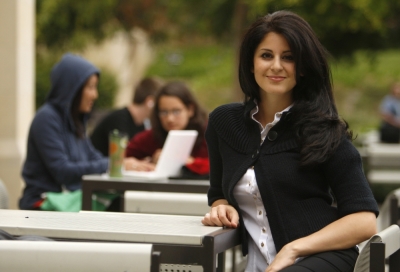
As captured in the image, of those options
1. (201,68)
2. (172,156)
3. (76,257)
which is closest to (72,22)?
(172,156)

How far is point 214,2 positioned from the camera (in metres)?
15.2

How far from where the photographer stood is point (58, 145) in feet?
18.3

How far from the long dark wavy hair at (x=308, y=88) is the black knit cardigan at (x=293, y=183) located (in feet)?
0.15

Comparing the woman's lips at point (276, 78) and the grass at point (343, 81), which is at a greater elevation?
the woman's lips at point (276, 78)

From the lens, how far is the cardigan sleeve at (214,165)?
11.3ft

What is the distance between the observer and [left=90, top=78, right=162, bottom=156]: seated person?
793 cm

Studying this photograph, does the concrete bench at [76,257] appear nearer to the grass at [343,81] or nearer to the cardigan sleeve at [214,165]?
the cardigan sleeve at [214,165]

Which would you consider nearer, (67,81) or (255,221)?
(255,221)

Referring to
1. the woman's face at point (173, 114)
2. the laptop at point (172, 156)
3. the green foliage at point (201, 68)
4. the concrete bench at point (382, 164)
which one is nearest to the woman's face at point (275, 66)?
the laptop at point (172, 156)

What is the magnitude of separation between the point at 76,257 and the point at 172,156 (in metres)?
3.13

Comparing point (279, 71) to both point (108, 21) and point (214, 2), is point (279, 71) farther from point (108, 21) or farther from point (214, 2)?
point (108, 21)

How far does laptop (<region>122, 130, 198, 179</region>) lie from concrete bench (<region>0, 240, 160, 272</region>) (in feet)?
9.65

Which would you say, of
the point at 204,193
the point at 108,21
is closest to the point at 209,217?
the point at 204,193

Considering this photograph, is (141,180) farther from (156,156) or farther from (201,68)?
(201,68)
